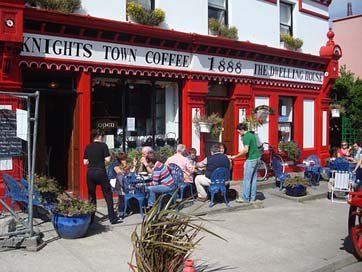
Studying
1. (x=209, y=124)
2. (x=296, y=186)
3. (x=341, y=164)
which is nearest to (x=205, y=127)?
(x=209, y=124)

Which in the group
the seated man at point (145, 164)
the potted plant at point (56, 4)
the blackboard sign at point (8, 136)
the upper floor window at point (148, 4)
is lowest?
the seated man at point (145, 164)

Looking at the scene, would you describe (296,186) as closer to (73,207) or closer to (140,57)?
(140,57)

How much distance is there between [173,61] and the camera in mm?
11406

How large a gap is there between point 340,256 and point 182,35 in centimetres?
683

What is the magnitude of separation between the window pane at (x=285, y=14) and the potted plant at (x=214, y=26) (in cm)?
371

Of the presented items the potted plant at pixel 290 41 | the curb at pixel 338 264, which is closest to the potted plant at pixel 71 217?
the curb at pixel 338 264

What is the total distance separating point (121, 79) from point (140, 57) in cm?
71

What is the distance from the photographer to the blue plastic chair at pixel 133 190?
8508 millimetres

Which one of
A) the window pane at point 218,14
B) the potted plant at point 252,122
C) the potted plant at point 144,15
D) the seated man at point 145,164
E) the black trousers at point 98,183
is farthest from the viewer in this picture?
the potted plant at point 252,122

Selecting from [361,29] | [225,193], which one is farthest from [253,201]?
[361,29]

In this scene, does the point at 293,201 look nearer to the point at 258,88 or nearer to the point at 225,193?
the point at 225,193

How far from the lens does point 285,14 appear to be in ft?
50.3

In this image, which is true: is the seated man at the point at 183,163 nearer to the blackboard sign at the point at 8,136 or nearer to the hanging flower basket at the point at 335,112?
the blackboard sign at the point at 8,136

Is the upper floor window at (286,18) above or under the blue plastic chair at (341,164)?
above
